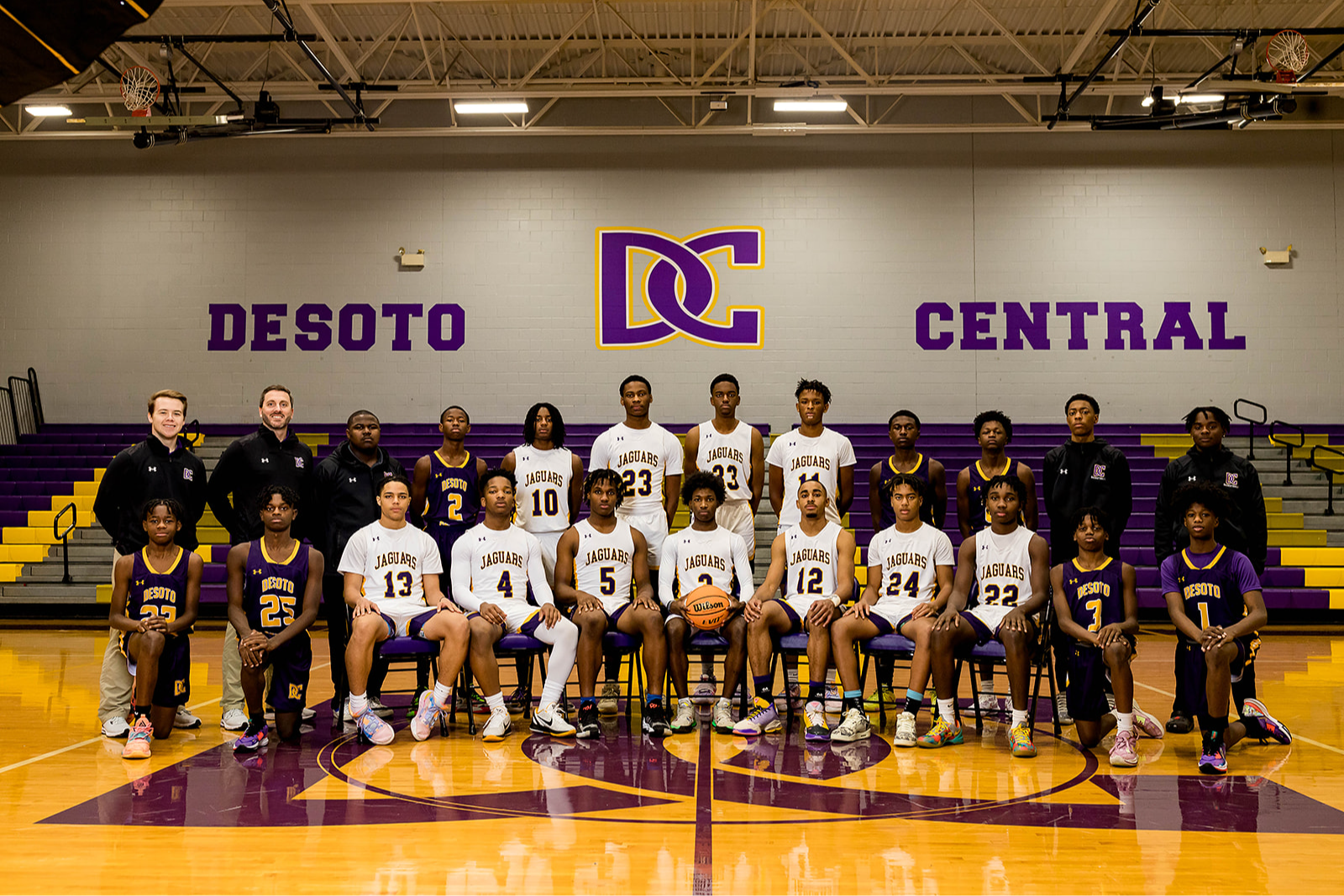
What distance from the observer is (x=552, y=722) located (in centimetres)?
488

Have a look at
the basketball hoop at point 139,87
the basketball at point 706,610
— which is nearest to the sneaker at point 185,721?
the basketball at point 706,610

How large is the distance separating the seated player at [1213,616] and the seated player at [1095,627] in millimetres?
235

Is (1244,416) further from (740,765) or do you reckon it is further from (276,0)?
(276,0)

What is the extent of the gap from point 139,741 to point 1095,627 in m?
4.49

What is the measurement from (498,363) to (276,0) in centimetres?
539

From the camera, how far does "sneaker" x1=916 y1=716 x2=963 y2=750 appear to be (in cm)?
475

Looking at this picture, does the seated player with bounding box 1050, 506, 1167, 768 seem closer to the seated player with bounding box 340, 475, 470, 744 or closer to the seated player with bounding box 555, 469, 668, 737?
the seated player with bounding box 555, 469, 668, 737

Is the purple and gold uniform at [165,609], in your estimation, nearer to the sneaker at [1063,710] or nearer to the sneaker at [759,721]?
the sneaker at [759,721]

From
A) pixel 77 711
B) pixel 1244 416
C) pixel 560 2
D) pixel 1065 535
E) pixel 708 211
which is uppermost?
pixel 560 2

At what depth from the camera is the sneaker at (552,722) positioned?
4.87 m

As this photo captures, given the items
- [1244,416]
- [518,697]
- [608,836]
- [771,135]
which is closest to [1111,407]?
[1244,416]

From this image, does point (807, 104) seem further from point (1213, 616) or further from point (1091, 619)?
point (1213, 616)

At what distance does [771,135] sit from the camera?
13.9 m

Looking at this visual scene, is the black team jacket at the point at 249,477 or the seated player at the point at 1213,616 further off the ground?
the black team jacket at the point at 249,477
